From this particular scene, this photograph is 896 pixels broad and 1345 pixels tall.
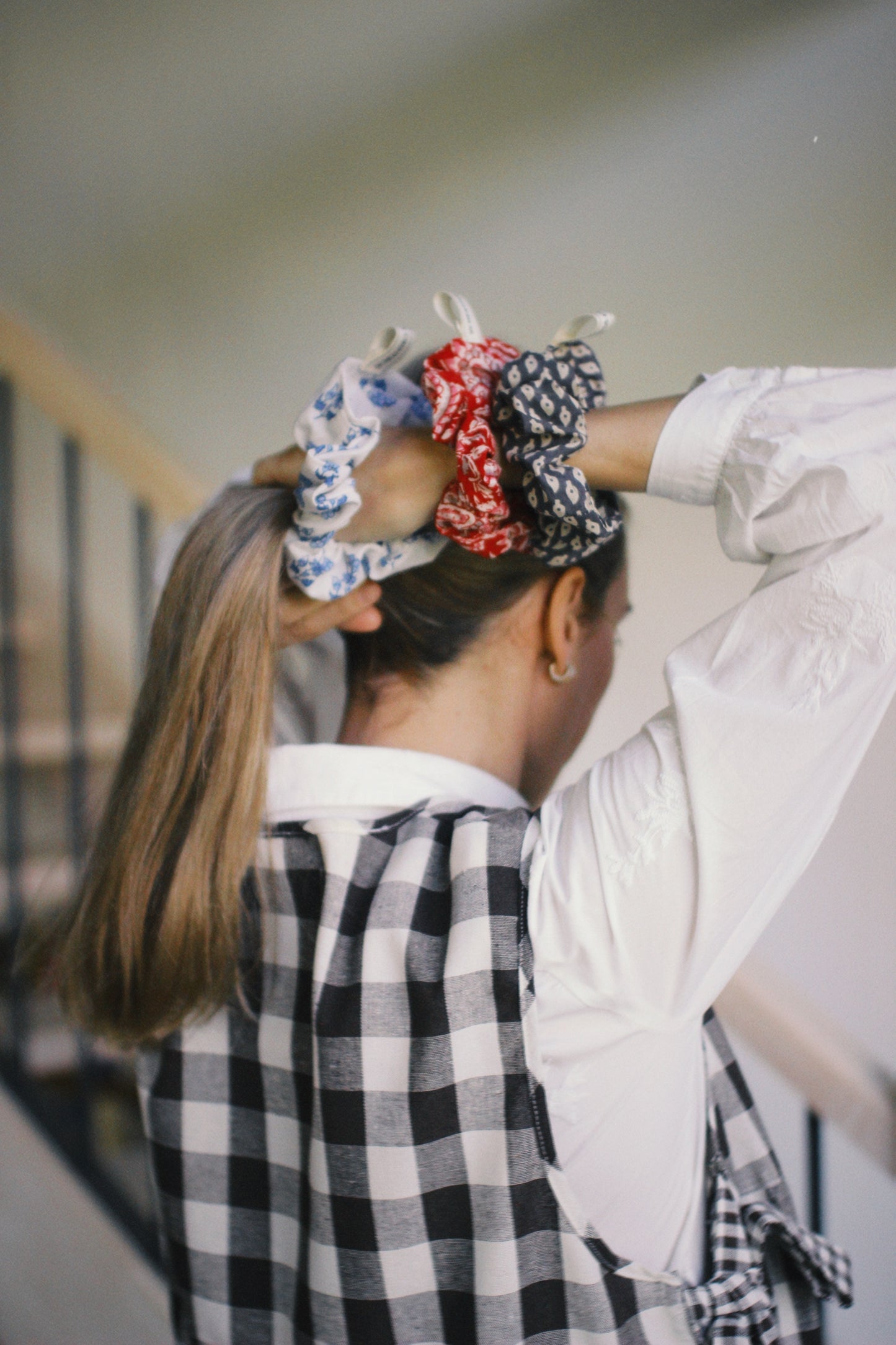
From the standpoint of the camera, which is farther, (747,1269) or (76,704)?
(76,704)

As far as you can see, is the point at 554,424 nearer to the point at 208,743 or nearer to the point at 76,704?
the point at 208,743

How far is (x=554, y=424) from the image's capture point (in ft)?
1.50

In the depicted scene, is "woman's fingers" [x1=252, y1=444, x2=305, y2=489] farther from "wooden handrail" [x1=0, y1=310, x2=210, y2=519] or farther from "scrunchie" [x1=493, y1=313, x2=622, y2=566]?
"wooden handrail" [x1=0, y1=310, x2=210, y2=519]

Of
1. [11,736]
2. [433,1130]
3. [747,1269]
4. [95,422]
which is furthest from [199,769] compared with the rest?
[11,736]

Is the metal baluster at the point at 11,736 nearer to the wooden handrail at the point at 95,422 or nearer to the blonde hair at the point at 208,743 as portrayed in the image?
the wooden handrail at the point at 95,422

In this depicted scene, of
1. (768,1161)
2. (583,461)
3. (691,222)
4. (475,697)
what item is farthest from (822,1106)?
(691,222)

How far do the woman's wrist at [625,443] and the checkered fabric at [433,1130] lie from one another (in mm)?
202

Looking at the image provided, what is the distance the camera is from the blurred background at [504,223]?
0.52 metres

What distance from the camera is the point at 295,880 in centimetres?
54

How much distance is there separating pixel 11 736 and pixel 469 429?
1364 mm

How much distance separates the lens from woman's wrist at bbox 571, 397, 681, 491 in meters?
0.47

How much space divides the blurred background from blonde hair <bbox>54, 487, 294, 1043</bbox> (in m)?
0.26

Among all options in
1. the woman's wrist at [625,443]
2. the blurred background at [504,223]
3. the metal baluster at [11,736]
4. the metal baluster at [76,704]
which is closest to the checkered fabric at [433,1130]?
the blurred background at [504,223]

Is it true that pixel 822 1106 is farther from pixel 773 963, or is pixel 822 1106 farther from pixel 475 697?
pixel 475 697
